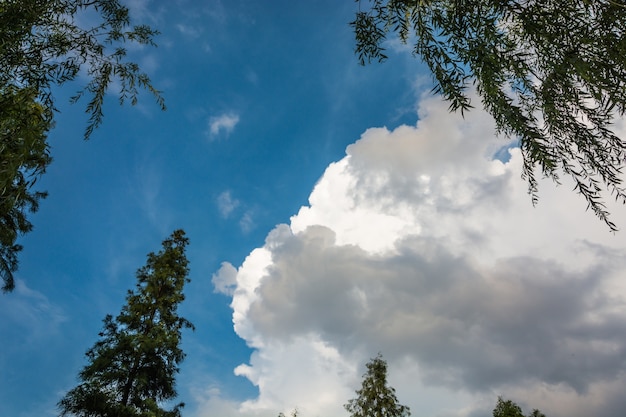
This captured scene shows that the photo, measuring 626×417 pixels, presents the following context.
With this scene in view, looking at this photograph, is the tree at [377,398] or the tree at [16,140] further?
the tree at [377,398]

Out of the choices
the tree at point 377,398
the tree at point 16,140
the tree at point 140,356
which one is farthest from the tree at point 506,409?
the tree at point 16,140

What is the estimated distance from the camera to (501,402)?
31.7 meters

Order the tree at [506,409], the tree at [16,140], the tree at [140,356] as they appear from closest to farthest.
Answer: the tree at [16,140] < the tree at [140,356] < the tree at [506,409]

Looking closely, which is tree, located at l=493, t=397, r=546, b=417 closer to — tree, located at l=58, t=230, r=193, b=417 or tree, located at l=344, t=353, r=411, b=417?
tree, located at l=344, t=353, r=411, b=417

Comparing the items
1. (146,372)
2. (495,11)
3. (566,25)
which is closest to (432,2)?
(495,11)

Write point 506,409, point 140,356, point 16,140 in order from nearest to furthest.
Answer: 1. point 16,140
2. point 140,356
3. point 506,409

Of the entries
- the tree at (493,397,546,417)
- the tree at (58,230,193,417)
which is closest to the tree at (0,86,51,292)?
the tree at (58,230,193,417)

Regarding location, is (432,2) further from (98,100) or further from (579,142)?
(98,100)

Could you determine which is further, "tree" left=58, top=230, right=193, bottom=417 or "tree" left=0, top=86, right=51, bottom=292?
"tree" left=58, top=230, right=193, bottom=417

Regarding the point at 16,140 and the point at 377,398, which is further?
the point at 377,398

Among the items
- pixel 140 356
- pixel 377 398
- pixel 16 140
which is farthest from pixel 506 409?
pixel 16 140

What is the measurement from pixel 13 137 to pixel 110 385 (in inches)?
616

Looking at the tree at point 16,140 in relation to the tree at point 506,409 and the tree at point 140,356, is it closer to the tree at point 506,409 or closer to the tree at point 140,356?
the tree at point 140,356

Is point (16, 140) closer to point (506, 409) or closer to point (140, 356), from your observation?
point (140, 356)
